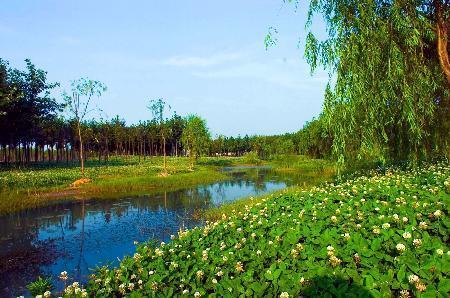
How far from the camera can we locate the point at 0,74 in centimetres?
3675

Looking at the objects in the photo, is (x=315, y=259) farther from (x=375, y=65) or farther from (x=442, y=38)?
(x=442, y=38)

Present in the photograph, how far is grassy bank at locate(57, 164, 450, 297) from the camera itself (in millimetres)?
4434

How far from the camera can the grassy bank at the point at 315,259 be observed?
4434mm

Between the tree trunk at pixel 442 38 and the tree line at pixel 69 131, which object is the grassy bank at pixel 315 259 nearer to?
the tree trunk at pixel 442 38

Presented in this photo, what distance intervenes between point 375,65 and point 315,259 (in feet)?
30.2

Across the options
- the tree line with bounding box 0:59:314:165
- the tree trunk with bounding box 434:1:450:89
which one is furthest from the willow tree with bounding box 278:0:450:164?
the tree line with bounding box 0:59:314:165

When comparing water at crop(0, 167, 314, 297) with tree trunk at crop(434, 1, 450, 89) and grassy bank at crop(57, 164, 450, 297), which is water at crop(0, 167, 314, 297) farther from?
tree trunk at crop(434, 1, 450, 89)

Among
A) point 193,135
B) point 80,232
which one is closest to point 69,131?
point 193,135

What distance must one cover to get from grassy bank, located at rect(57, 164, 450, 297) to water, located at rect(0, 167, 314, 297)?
1.58 meters

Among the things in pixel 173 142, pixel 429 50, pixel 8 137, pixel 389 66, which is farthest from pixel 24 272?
pixel 173 142

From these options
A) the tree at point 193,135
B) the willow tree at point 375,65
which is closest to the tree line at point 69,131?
the tree at point 193,135

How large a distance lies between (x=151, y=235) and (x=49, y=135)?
63.8 metres

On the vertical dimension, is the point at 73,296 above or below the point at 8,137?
below

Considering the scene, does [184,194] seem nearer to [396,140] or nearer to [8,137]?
[396,140]
